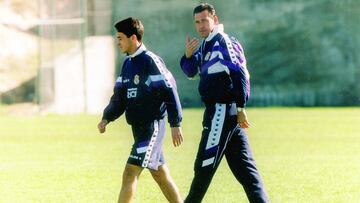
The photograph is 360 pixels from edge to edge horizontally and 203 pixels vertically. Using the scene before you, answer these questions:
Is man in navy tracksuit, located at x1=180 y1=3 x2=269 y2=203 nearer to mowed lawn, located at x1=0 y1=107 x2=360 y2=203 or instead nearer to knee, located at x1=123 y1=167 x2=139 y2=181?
knee, located at x1=123 y1=167 x2=139 y2=181

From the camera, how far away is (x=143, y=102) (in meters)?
8.08

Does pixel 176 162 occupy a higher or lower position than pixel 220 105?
lower

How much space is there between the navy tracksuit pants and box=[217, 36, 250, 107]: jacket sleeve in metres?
0.14

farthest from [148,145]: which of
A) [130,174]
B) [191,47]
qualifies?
[191,47]

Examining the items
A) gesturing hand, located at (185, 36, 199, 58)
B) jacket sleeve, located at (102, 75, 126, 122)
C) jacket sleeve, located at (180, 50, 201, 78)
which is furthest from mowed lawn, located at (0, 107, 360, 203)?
gesturing hand, located at (185, 36, 199, 58)

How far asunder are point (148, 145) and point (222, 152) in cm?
71

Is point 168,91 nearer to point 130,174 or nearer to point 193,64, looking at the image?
point 193,64

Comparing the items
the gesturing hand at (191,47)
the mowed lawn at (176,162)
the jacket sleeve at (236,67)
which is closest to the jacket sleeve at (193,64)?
the gesturing hand at (191,47)

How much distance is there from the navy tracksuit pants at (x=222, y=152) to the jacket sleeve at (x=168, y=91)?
1.06 ft

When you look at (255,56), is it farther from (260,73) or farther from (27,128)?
(27,128)

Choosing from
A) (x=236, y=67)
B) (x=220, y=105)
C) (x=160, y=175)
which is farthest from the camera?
(x=160, y=175)

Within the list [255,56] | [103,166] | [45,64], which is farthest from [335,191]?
[255,56]

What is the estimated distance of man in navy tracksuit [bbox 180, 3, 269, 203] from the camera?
25.0 feet

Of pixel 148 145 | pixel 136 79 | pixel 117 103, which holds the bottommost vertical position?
pixel 148 145
